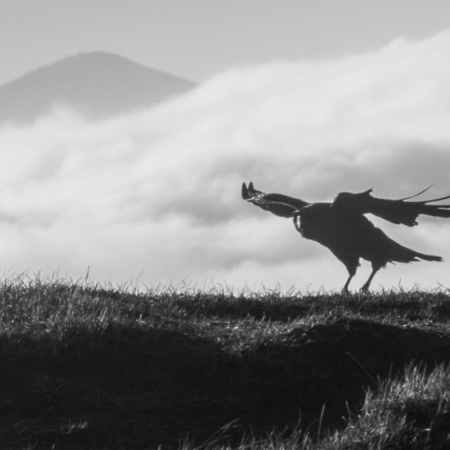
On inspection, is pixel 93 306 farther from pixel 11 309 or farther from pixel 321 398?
pixel 321 398

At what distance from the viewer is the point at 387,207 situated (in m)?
9.81

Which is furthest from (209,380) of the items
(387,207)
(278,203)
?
(278,203)

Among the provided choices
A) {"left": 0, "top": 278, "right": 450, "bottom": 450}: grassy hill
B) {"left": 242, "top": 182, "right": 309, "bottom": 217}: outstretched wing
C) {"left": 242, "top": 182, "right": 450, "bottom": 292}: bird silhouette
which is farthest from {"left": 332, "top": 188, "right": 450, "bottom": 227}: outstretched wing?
{"left": 0, "top": 278, "right": 450, "bottom": 450}: grassy hill

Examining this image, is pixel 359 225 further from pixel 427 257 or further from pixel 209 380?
pixel 209 380

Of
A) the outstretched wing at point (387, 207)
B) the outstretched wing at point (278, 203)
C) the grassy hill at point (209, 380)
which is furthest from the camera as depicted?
the outstretched wing at point (278, 203)

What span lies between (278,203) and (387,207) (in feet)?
5.19

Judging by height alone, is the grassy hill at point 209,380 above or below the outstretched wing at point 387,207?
below

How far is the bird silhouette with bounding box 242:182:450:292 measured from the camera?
983 centimetres

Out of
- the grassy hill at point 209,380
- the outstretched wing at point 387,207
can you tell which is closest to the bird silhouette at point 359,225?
the outstretched wing at point 387,207

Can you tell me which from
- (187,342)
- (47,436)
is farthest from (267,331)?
(47,436)

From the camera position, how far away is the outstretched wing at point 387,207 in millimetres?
9797

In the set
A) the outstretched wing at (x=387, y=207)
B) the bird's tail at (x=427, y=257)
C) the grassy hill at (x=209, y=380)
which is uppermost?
the outstretched wing at (x=387, y=207)

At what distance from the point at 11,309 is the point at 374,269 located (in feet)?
17.3

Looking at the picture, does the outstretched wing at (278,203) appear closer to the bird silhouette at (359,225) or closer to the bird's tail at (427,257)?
the bird silhouette at (359,225)
